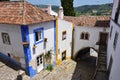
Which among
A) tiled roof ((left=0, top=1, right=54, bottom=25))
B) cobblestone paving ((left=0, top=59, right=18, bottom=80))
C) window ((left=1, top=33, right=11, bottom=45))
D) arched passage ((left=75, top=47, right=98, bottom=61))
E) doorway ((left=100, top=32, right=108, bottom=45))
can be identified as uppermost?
tiled roof ((left=0, top=1, right=54, bottom=25))

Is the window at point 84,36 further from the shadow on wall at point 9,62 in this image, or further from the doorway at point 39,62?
the shadow on wall at point 9,62

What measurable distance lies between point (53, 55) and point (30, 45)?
6.10 m

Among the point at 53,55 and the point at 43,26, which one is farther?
the point at 53,55

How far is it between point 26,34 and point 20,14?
8.82 ft

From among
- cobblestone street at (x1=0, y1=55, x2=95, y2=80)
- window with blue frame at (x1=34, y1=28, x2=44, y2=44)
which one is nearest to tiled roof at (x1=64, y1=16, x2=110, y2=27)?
cobblestone street at (x1=0, y1=55, x2=95, y2=80)

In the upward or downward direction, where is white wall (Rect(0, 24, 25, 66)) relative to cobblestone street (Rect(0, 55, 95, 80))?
upward

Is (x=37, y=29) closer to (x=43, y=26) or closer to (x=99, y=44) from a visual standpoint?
(x=43, y=26)

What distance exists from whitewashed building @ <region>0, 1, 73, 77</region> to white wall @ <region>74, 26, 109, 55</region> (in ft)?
17.7

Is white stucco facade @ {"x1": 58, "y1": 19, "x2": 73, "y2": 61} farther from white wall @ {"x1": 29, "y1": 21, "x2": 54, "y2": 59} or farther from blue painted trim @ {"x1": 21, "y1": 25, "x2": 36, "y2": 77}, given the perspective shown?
blue painted trim @ {"x1": 21, "y1": 25, "x2": 36, "y2": 77}

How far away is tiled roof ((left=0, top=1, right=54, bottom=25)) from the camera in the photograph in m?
16.2

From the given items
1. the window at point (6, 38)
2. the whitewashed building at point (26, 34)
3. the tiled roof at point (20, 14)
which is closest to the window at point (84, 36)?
the whitewashed building at point (26, 34)

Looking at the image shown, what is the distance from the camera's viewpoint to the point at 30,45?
17047 mm

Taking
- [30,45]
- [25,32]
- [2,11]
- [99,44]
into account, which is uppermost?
[2,11]

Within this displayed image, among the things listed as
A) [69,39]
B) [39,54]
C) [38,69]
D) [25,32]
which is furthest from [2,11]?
[69,39]
